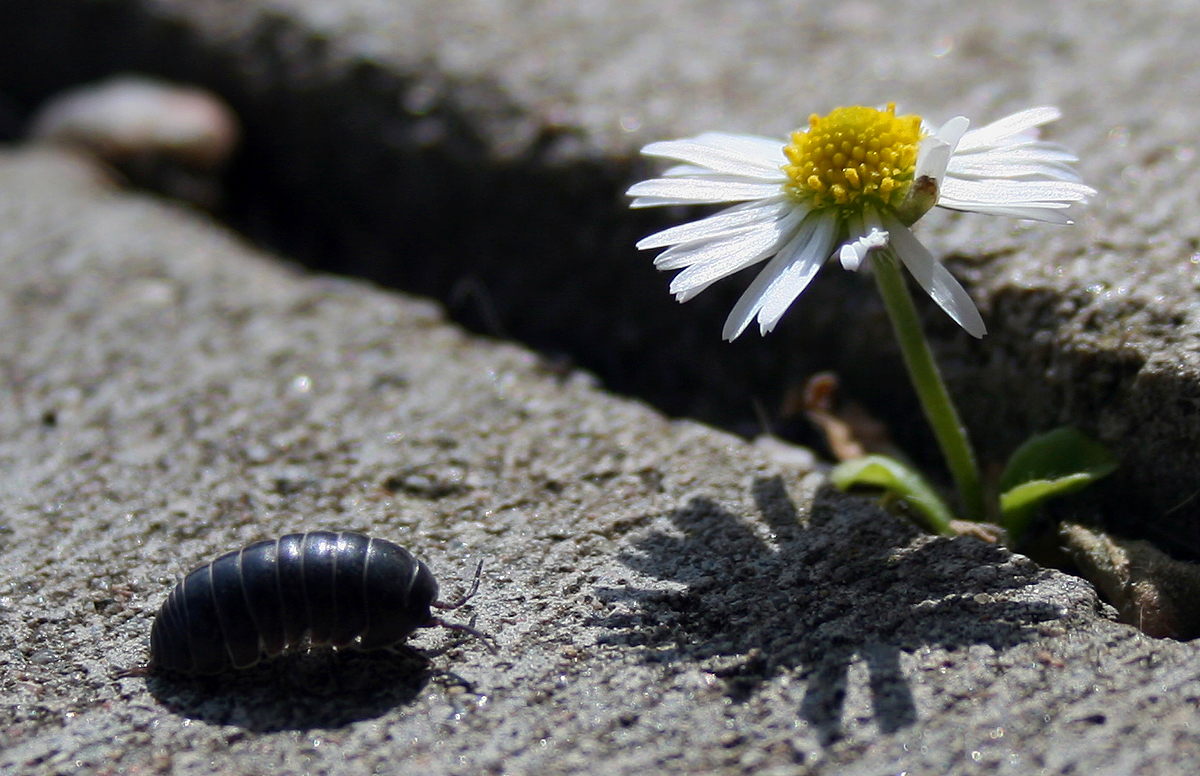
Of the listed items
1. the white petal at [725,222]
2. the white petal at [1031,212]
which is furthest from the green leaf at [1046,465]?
the white petal at [725,222]

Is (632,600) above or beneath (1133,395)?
beneath

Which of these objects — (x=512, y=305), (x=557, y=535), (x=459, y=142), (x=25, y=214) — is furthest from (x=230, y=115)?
(x=557, y=535)

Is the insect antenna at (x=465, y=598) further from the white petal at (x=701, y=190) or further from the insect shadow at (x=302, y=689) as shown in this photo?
the white petal at (x=701, y=190)

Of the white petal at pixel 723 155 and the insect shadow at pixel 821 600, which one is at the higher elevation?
the white petal at pixel 723 155

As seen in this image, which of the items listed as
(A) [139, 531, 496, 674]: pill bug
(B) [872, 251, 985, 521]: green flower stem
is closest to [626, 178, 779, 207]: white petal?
(B) [872, 251, 985, 521]: green flower stem

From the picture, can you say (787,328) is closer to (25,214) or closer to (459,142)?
(459,142)

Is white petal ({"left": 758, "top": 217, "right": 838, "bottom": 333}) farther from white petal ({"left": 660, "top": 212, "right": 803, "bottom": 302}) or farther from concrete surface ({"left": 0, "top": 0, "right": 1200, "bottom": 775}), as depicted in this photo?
concrete surface ({"left": 0, "top": 0, "right": 1200, "bottom": 775})
